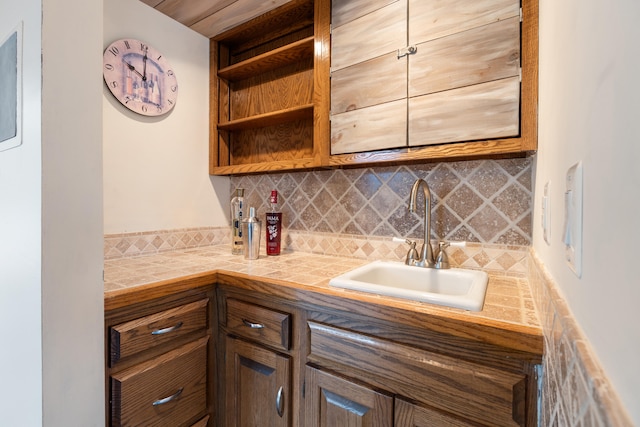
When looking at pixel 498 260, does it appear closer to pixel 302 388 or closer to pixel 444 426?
pixel 444 426

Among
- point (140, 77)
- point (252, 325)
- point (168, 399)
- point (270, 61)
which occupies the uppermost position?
point (270, 61)

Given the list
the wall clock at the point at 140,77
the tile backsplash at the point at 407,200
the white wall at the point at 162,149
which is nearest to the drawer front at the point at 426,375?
the tile backsplash at the point at 407,200

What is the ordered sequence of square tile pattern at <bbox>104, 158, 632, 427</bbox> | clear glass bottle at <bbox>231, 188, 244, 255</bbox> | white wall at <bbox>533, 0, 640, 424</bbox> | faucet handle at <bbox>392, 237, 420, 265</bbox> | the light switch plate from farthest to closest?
clear glass bottle at <bbox>231, 188, 244, 255</bbox> → faucet handle at <bbox>392, 237, 420, 265</bbox> → square tile pattern at <bbox>104, 158, 632, 427</bbox> → the light switch plate → white wall at <bbox>533, 0, 640, 424</bbox>

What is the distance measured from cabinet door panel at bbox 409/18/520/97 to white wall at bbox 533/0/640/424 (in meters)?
0.53

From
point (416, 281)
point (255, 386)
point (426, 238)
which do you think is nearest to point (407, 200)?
point (426, 238)

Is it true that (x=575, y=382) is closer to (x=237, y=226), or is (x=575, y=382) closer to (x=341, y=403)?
(x=341, y=403)

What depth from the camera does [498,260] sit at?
111cm

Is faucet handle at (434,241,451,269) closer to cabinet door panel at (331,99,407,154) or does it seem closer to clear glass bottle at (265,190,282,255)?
cabinet door panel at (331,99,407,154)

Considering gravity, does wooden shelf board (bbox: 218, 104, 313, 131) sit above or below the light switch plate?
above

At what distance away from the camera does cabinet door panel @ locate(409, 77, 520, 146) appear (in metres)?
0.92

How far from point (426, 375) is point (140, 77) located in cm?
172

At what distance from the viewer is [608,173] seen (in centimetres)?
28

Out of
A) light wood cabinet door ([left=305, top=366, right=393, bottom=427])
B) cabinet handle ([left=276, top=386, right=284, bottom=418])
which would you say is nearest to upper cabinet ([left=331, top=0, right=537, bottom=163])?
light wood cabinet door ([left=305, top=366, right=393, bottom=427])

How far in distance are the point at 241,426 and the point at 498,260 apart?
3.84 ft
